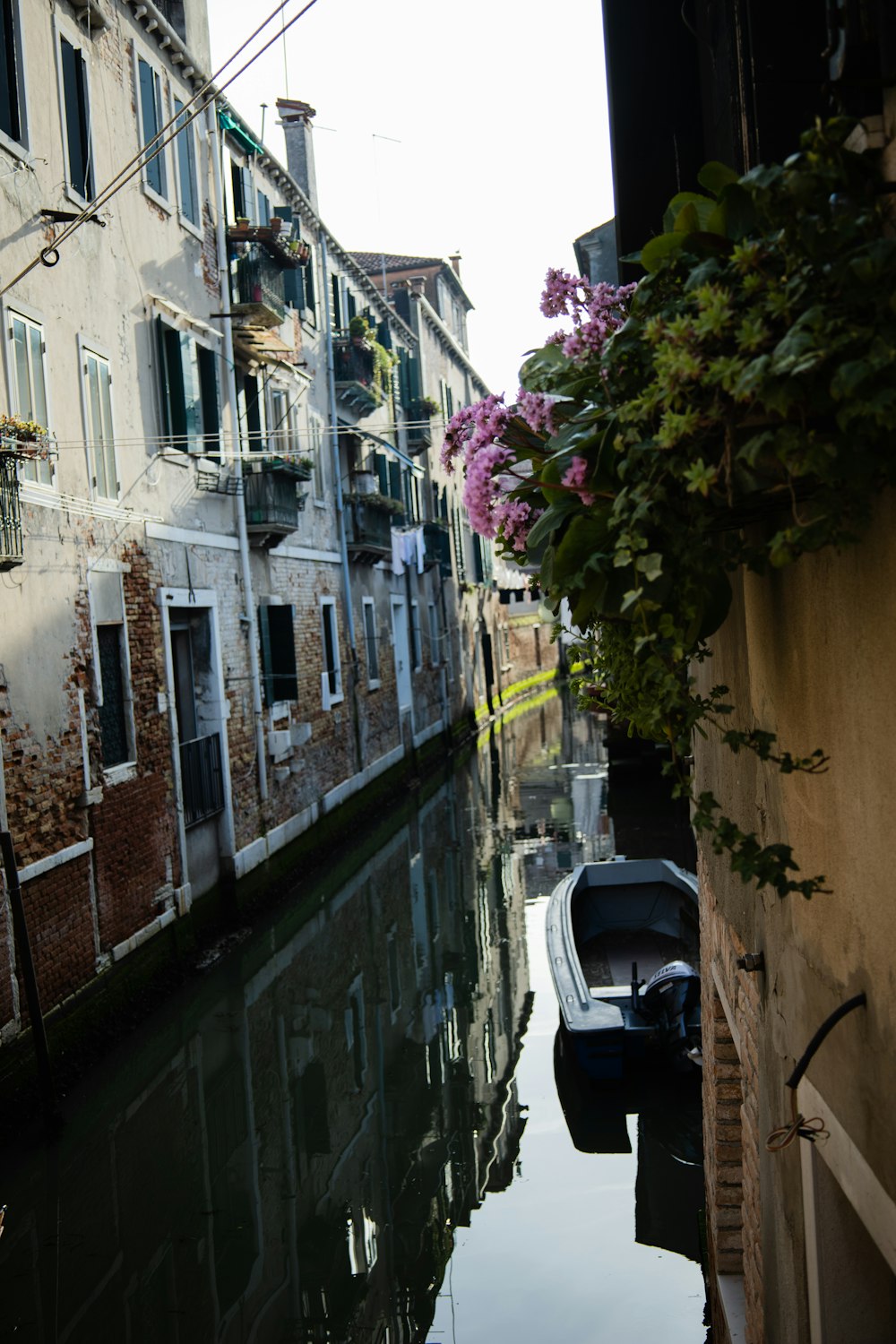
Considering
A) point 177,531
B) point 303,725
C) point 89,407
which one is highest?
point 89,407

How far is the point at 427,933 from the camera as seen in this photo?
12578mm

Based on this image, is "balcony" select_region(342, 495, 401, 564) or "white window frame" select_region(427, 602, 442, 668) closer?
"balcony" select_region(342, 495, 401, 564)

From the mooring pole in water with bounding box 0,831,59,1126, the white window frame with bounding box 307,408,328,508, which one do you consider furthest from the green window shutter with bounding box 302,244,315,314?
the mooring pole in water with bounding box 0,831,59,1126

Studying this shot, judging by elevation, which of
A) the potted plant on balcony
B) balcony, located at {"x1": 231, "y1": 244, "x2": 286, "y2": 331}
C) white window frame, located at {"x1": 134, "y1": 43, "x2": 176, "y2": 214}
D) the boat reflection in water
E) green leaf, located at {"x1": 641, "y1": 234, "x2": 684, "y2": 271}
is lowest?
the boat reflection in water

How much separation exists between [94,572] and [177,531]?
2173 millimetres

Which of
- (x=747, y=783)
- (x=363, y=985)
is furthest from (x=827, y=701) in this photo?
(x=363, y=985)

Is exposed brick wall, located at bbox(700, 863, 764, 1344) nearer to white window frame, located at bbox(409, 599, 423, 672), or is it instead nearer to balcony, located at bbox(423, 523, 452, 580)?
white window frame, located at bbox(409, 599, 423, 672)

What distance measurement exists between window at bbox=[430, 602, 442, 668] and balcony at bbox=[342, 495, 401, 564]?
19.2 feet

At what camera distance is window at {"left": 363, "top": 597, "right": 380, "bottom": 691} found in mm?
20516

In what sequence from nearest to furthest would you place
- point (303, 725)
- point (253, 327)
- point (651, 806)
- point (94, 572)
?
point (94, 572) → point (253, 327) → point (303, 725) → point (651, 806)

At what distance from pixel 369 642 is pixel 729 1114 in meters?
16.7

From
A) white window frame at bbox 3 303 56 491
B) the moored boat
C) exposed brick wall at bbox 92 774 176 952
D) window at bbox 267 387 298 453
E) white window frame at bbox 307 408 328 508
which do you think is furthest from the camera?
white window frame at bbox 307 408 328 508

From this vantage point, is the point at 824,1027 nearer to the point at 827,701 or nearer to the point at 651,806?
the point at 827,701

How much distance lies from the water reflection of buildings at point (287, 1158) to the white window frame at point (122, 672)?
1.98 meters
